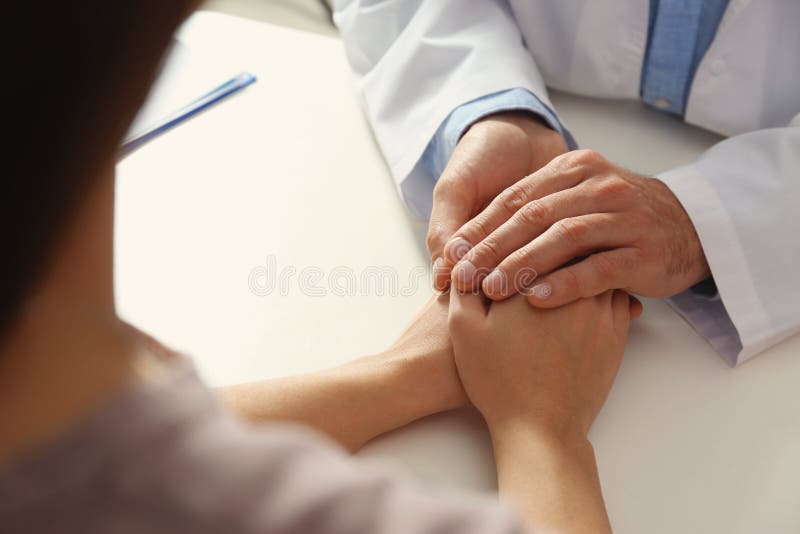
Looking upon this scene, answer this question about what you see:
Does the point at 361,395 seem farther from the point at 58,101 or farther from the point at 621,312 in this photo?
the point at 58,101

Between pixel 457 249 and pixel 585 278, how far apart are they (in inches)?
4.5

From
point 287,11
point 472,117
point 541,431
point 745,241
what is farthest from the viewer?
point 287,11

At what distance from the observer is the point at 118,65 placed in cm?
24

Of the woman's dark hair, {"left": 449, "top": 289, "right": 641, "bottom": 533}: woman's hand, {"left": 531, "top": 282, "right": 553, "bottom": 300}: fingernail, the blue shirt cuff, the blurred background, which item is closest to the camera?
the woman's dark hair

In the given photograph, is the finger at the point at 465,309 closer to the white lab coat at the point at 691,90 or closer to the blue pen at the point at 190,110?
the white lab coat at the point at 691,90

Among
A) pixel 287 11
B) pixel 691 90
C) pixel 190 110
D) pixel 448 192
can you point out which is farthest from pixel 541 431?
pixel 287 11

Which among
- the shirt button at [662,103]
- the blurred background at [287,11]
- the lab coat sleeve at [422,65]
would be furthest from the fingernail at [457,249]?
the blurred background at [287,11]

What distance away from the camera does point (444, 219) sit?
2.55ft

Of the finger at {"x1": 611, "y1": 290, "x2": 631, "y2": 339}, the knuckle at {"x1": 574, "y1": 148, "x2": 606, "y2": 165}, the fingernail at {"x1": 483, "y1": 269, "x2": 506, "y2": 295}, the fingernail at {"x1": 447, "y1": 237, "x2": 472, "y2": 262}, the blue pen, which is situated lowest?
the finger at {"x1": 611, "y1": 290, "x2": 631, "y2": 339}

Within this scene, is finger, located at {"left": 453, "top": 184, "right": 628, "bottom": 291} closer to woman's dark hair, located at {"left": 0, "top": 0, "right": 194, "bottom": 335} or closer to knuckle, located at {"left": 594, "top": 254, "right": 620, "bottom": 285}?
knuckle, located at {"left": 594, "top": 254, "right": 620, "bottom": 285}

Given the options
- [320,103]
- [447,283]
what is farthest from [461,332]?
[320,103]

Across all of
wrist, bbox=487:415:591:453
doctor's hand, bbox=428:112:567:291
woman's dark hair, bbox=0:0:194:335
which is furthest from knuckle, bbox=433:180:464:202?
woman's dark hair, bbox=0:0:194:335

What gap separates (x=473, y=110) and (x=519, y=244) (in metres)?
0.19

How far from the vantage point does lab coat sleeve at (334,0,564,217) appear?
0.88 meters
